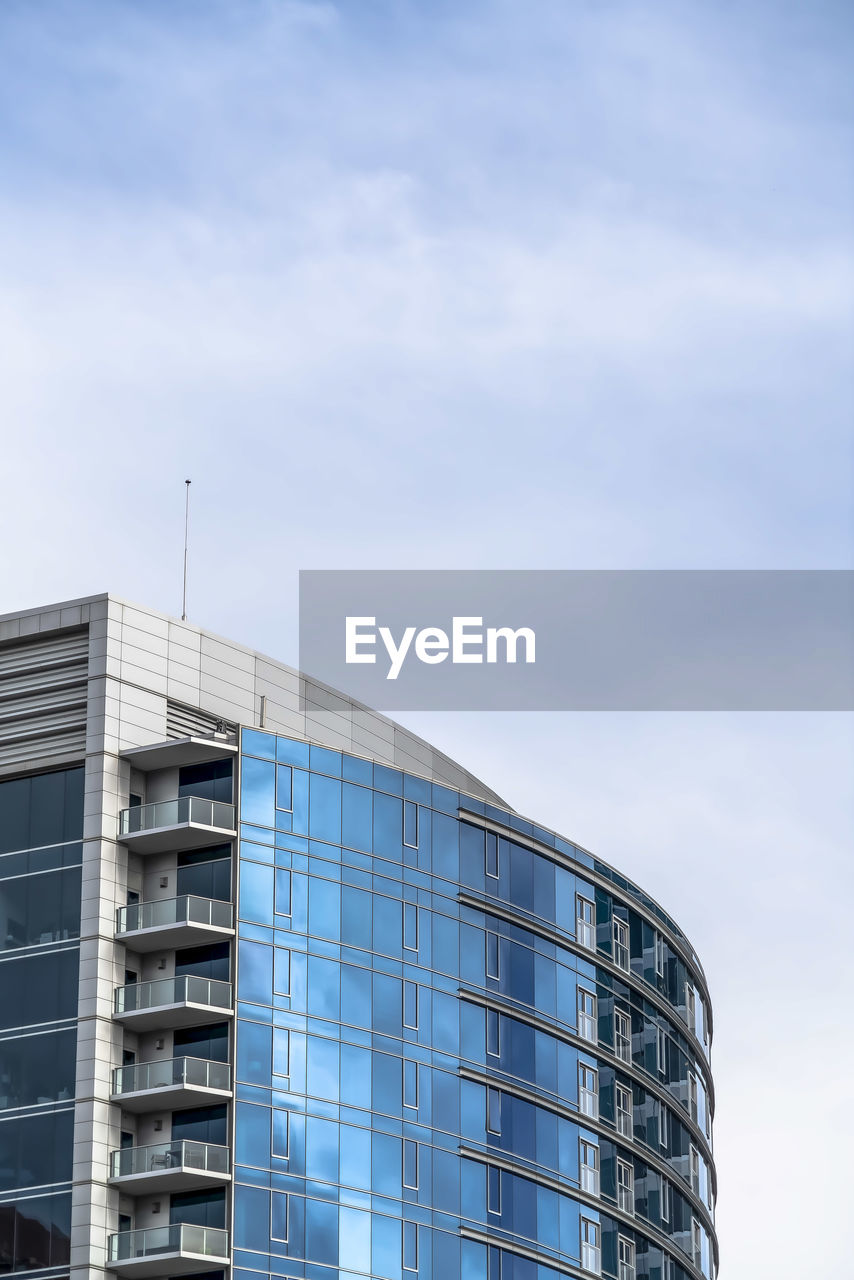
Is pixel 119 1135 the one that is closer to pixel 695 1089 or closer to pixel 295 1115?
pixel 295 1115

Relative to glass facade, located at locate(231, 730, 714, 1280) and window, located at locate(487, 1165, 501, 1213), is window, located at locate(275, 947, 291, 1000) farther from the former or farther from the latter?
window, located at locate(487, 1165, 501, 1213)

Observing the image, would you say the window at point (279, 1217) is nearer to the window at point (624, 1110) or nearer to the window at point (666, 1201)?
the window at point (624, 1110)

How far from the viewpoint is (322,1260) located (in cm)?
9400

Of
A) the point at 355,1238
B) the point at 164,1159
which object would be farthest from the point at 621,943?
the point at 164,1159

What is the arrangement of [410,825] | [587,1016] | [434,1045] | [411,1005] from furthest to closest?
1. [587,1016]
2. [410,825]
3. [434,1045]
4. [411,1005]

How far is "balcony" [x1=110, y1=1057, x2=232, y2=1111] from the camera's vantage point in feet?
301

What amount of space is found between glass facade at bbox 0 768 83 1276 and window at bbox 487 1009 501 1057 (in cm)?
1990

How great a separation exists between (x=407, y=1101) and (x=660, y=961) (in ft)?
79.7

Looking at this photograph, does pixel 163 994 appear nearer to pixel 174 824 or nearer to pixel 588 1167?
pixel 174 824

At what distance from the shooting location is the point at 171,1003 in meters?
93.2

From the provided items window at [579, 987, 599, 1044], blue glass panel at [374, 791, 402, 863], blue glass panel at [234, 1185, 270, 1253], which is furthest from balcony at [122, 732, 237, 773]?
window at [579, 987, 599, 1044]

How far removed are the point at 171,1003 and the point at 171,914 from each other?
3402mm

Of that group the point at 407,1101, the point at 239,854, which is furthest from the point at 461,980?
the point at 239,854

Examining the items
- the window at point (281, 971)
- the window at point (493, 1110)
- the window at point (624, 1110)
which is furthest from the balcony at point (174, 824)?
the window at point (624, 1110)
